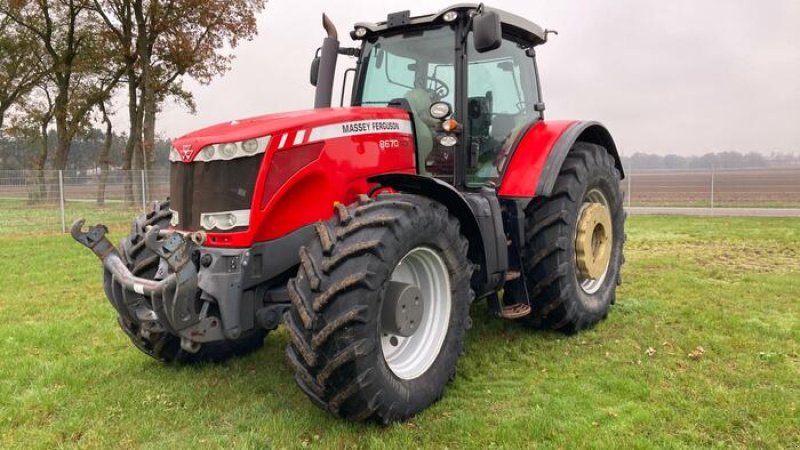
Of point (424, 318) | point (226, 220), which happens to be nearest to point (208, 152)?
point (226, 220)

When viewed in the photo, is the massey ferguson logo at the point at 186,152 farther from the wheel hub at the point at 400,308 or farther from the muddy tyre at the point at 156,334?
the wheel hub at the point at 400,308

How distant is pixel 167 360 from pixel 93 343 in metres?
1.08

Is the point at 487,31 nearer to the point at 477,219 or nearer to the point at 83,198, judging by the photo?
the point at 477,219

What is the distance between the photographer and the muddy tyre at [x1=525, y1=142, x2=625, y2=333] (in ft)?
14.3

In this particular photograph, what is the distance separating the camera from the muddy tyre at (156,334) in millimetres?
3561

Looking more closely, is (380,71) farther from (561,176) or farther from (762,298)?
(762,298)

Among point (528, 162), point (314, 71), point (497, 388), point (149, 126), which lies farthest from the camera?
point (149, 126)

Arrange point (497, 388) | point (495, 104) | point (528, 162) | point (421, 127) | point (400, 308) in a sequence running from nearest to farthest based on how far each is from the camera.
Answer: point (400, 308) → point (497, 388) → point (421, 127) → point (528, 162) → point (495, 104)

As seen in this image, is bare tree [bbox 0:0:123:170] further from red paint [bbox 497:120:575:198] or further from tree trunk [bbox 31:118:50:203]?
red paint [bbox 497:120:575:198]

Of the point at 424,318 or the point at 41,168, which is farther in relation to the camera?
the point at 41,168

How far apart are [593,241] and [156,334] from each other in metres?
3.44

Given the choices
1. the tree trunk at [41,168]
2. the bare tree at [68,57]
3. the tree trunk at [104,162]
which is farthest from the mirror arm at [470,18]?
the bare tree at [68,57]

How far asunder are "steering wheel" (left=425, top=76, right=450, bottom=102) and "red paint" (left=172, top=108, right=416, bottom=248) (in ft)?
2.34

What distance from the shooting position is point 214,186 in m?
3.13
